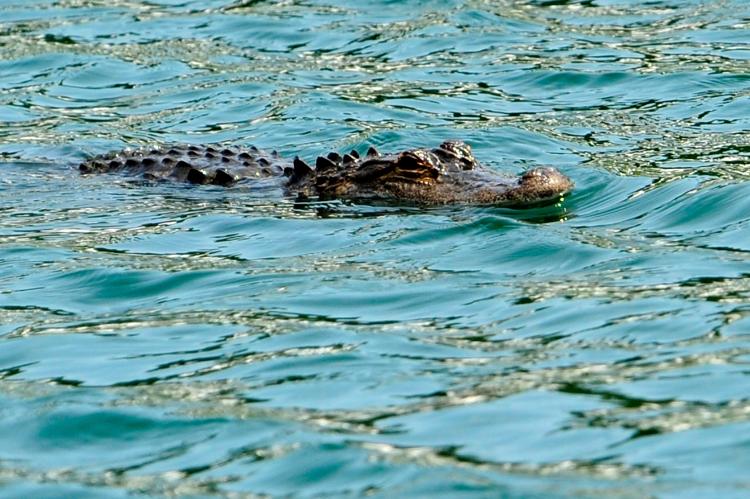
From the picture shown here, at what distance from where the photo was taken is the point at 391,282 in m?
10.0

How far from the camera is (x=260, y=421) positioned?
7.61 metres

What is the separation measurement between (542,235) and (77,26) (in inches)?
456

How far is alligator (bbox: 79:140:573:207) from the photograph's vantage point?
38.9ft

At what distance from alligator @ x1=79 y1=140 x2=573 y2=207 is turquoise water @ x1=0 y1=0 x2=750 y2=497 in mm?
168

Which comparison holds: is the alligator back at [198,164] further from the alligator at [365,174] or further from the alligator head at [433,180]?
the alligator head at [433,180]

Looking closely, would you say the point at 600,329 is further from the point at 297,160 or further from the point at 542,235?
the point at 297,160

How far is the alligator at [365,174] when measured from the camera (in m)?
11.9

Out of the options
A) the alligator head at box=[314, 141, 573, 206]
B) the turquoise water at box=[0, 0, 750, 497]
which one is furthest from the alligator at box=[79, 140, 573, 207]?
the turquoise water at box=[0, 0, 750, 497]

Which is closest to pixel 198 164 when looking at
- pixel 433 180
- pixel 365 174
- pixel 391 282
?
pixel 365 174

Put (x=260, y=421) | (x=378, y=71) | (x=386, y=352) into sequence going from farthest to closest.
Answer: (x=378, y=71) → (x=386, y=352) → (x=260, y=421)

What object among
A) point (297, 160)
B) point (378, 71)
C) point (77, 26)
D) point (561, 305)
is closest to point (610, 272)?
point (561, 305)

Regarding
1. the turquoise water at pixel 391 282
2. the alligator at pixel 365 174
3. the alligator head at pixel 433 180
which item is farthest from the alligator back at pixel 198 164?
the alligator head at pixel 433 180

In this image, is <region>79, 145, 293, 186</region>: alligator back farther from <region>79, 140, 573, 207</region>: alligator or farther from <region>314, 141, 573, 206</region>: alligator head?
<region>314, 141, 573, 206</region>: alligator head

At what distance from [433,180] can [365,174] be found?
62 cm
